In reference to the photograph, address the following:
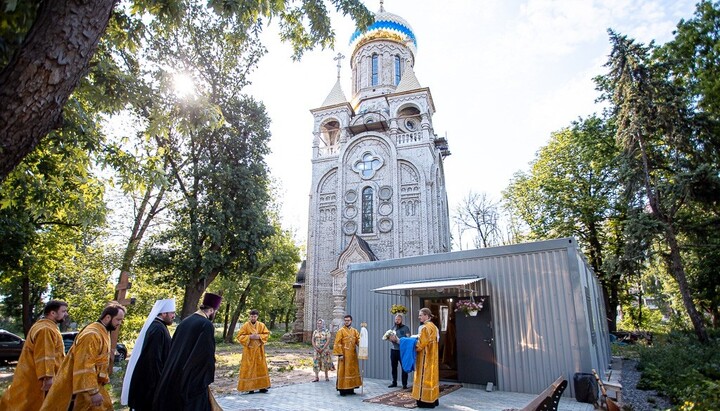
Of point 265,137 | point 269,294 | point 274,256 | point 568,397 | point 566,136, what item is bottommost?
point 568,397

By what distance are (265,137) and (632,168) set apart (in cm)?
1741

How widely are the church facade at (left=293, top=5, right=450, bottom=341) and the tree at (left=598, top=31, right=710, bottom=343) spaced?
451 inches

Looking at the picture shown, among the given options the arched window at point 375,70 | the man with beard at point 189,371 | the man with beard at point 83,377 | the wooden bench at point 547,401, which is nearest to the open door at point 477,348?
the wooden bench at point 547,401

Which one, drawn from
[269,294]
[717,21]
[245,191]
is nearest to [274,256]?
[245,191]

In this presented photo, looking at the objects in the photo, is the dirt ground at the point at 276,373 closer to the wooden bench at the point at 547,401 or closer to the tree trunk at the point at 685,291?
the wooden bench at the point at 547,401

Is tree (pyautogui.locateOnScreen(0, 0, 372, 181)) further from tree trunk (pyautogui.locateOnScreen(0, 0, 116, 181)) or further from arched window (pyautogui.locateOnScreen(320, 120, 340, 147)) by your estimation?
arched window (pyautogui.locateOnScreen(320, 120, 340, 147))

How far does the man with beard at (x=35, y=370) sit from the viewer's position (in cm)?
472

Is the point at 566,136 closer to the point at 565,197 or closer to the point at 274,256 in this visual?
the point at 565,197

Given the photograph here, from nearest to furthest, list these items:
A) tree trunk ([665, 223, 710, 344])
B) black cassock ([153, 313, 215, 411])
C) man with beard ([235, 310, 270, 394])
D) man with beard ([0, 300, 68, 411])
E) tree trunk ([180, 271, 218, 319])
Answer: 1. black cassock ([153, 313, 215, 411])
2. man with beard ([0, 300, 68, 411])
3. man with beard ([235, 310, 270, 394])
4. tree trunk ([665, 223, 710, 344])
5. tree trunk ([180, 271, 218, 319])

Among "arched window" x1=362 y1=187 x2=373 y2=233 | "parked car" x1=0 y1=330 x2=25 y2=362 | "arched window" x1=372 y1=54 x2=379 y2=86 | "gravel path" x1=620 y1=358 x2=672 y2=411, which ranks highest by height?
"arched window" x1=372 y1=54 x2=379 y2=86

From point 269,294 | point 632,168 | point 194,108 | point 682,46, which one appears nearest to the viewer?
point 194,108

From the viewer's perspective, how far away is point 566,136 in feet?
86.6

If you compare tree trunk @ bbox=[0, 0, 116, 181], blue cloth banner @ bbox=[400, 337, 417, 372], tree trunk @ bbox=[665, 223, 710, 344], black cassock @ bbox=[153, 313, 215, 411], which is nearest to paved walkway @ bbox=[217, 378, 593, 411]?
blue cloth banner @ bbox=[400, 337, 417, 372]

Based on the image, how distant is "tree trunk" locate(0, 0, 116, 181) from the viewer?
259cm
